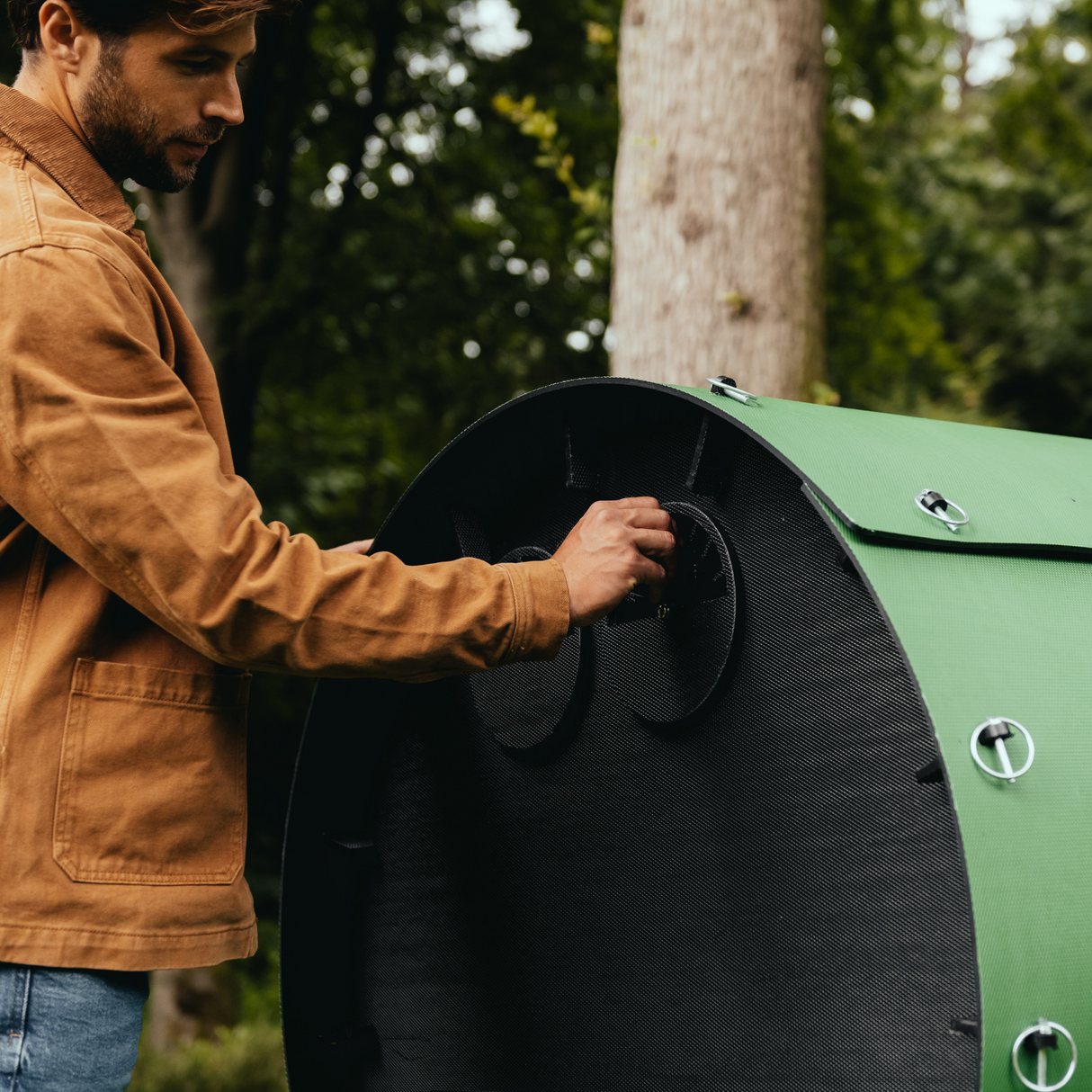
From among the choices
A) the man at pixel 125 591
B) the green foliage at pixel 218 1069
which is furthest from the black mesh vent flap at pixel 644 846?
the green foliage at pixel 218 1069

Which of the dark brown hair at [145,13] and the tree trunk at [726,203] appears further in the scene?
the tree trunk at [726,203]

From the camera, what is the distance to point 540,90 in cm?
696

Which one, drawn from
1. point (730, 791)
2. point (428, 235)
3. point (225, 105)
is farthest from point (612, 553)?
point (428, 235)

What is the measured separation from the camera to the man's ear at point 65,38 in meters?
1.36

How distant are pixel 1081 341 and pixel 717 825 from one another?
1550cm

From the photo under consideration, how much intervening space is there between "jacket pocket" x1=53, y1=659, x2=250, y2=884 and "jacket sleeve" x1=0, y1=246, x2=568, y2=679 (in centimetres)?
12

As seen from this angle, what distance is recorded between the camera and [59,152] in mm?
1394

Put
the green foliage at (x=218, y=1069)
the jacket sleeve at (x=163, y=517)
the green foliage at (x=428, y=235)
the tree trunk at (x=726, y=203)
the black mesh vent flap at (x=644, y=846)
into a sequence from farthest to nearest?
the green foliage at (x=428, y=235), the green foliage at (x=218, y=1069), the tree trunk at (x=726, y=203), the black mesh vent flap at (x=644, y=846), the jacket sleeve at (x=163, y=517)

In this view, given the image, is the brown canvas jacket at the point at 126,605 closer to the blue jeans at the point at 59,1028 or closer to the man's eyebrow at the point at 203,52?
the blue jeans at the point at 59,1028

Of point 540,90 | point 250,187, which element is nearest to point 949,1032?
point 250,187

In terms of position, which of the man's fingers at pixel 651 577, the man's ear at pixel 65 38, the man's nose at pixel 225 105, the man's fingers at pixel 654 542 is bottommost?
the man's fingers at pixel 651 577

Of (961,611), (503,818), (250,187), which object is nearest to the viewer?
(961,611)

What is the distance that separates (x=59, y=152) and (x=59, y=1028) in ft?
3.38

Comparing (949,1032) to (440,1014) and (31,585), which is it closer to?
(440,1014)
